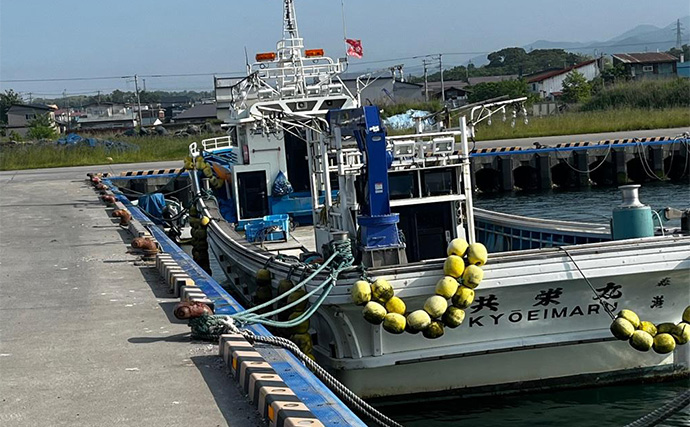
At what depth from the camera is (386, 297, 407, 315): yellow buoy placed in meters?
11.0

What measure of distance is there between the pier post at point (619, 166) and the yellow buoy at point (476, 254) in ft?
86.6

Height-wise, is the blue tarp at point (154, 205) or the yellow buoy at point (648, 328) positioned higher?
the blue tarp at point (154, 205)

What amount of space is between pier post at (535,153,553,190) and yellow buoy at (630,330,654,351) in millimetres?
25870

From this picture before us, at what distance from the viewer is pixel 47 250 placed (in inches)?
681

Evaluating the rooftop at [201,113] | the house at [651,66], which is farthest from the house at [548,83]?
the rooftop at [201,113]

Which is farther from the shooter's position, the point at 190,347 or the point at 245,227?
the point at 245,227

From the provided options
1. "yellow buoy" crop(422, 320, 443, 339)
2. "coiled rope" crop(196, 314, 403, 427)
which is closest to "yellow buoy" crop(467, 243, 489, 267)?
"yellow buoy" crop(422, 320, 443, 339)

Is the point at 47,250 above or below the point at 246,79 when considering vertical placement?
below

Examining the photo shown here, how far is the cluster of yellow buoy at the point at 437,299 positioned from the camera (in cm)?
1083

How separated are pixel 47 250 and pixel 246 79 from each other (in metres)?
5.46

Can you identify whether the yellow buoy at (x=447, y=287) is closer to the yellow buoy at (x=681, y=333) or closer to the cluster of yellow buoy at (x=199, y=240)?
the yellow buoy at (x=681, y=333)

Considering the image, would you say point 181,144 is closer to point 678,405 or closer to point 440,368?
point 440,368

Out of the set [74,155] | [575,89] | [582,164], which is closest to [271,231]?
[582,164]

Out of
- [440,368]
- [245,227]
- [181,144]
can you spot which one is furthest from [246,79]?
[181,144]
